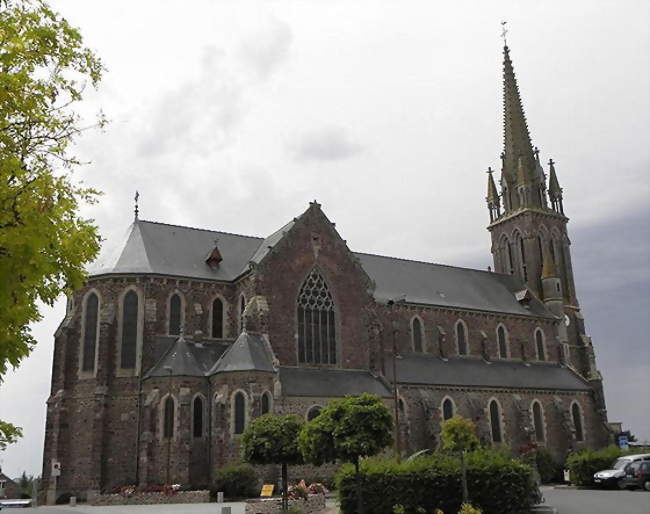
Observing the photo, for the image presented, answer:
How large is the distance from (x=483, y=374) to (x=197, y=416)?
22575 mm

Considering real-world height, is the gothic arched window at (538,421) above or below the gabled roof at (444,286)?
below

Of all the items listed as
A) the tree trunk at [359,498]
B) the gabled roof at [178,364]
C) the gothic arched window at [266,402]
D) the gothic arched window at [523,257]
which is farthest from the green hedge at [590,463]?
the gothic arched window at [523,257]

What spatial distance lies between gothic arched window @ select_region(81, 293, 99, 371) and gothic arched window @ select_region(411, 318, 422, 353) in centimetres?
2270

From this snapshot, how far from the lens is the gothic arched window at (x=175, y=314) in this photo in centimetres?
4031

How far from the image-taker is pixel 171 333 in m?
40.1

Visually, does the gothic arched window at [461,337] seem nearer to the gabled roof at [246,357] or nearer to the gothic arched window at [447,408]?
the gothic arched window at [447,408]

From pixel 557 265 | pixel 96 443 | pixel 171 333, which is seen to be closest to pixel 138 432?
pixel 96 443

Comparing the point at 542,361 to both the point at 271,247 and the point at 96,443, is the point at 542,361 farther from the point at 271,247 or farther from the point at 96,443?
the point at 96,443

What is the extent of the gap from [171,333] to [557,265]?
4072 cm

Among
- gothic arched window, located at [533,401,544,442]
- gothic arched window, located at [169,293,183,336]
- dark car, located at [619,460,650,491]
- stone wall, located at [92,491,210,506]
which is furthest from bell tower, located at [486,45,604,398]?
stone wall, located at [92,491,210,506]

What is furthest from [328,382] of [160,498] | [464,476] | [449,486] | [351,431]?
[464,476]

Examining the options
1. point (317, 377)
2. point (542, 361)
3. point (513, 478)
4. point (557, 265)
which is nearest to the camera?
point (513, 478)

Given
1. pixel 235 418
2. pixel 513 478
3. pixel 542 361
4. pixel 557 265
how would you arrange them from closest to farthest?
pixel 513 478, pixel 235 418, pixel 542 361, pixel 557 265

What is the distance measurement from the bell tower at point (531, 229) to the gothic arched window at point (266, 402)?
107ft
